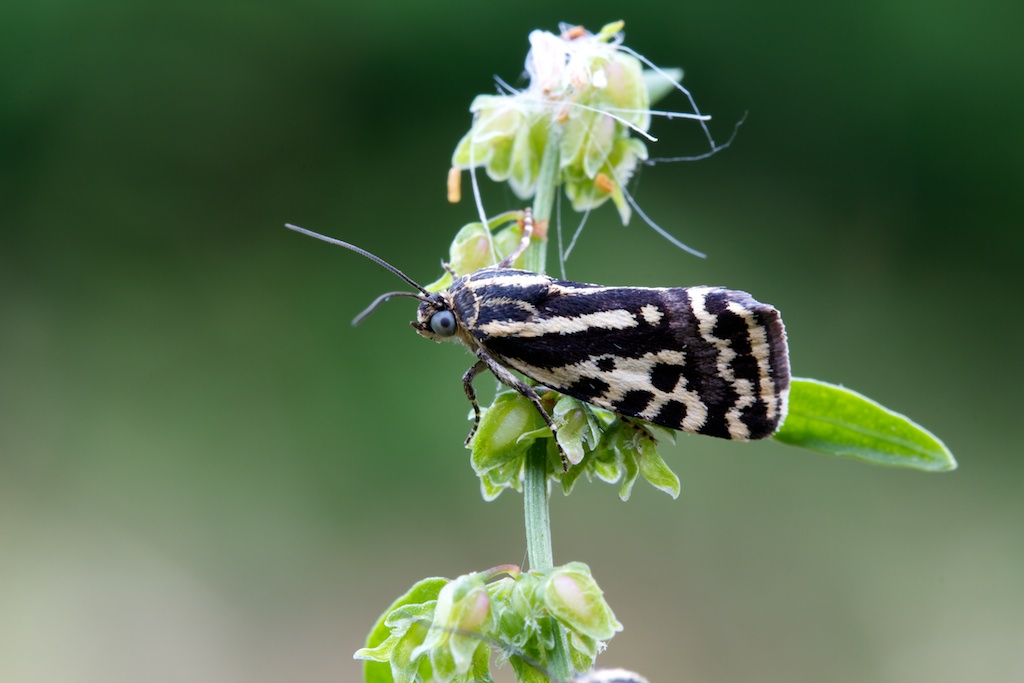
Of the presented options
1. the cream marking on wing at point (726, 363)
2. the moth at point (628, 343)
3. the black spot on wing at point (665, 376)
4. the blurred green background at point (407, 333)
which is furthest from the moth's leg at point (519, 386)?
the blurred green background at point (407, 333)

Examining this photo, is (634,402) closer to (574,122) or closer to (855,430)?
(855,430)

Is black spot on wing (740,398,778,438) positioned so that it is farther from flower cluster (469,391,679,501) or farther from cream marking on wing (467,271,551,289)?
cream marking on wing (467,271,551,289)

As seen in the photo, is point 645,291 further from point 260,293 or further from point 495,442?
point 260,293

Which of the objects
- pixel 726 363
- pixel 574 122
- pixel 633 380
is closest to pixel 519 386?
pixel 633 380

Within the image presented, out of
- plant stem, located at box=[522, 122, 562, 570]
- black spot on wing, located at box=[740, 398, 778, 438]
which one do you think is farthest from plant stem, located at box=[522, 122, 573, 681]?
black spot on wing, located at box=[740, 398, 778, 438]

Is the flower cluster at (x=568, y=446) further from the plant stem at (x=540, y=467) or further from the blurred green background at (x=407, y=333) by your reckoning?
the blurred green background at (x=407, y=333)

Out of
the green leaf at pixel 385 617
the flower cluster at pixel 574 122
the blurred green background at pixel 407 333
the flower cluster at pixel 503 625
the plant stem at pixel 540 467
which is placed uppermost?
the blurred green background at pixel 407 333

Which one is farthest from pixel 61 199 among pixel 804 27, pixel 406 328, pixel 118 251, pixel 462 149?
pixel 462 149
